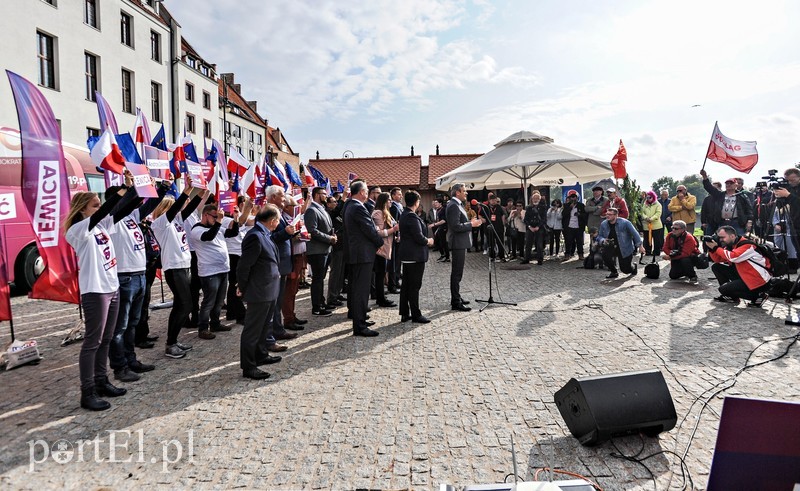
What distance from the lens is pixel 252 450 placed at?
3.47m

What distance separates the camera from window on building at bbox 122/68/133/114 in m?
26.9

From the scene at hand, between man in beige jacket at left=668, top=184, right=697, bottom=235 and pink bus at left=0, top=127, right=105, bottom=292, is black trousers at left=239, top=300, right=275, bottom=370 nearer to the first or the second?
pink bus at left=0, top=127, right=105, bottom=292

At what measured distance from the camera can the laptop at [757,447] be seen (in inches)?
88.2

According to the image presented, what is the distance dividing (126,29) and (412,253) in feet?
94.3

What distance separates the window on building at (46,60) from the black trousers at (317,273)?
67.8ft

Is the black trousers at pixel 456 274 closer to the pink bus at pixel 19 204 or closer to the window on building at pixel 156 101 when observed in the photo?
the pink bus at pixel 19 204

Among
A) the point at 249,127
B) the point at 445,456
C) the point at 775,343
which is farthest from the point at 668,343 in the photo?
the point at 249,127

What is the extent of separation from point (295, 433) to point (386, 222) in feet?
14.9

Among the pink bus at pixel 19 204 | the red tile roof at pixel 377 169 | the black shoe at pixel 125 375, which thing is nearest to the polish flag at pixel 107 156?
the black shoe at pixel 125 375

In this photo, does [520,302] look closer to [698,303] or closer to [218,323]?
[698,303]

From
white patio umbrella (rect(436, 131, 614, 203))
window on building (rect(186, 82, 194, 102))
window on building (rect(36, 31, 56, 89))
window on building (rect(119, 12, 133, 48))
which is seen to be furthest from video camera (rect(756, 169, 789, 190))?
window on building (rect(186, 82, 194, 102))

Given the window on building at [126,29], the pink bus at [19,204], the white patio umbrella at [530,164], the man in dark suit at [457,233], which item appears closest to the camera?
the man in dark suit at [457,233]

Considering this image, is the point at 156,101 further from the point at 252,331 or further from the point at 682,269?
the point at 682,269

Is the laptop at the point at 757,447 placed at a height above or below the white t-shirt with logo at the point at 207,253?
below
